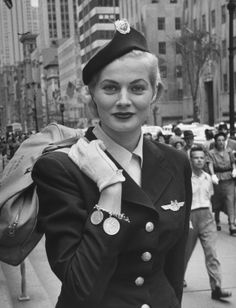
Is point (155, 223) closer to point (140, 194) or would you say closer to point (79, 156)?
point (140, 194)

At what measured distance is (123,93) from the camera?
79.2 inches

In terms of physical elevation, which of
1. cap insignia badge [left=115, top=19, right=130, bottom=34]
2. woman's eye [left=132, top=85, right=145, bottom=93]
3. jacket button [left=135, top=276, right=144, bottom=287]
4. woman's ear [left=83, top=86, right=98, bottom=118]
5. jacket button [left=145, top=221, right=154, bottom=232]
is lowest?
jacket button [left=135, top=276, right=144, bottom=287]

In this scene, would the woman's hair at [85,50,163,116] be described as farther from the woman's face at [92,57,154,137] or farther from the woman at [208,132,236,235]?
the woman at [208,132,236,235]

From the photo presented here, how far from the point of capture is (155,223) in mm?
2020

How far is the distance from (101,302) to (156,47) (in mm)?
70373

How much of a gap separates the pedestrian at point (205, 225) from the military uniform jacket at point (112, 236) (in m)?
3.91

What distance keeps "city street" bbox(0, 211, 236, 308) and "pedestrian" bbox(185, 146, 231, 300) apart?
0.21 meters

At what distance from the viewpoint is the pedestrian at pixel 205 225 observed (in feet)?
20.6

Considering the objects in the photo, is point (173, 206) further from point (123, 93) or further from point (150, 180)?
point (123, 93)

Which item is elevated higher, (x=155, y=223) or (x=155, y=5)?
(x=155, y=5)

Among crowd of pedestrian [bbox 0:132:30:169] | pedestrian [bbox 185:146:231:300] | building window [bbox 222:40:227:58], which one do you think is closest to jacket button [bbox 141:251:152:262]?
pedestrian [bbox 185:146:231:300]

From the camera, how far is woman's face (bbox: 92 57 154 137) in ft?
6.58

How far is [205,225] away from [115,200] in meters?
4.80

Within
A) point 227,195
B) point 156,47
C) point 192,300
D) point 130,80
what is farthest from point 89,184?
point 156,47
